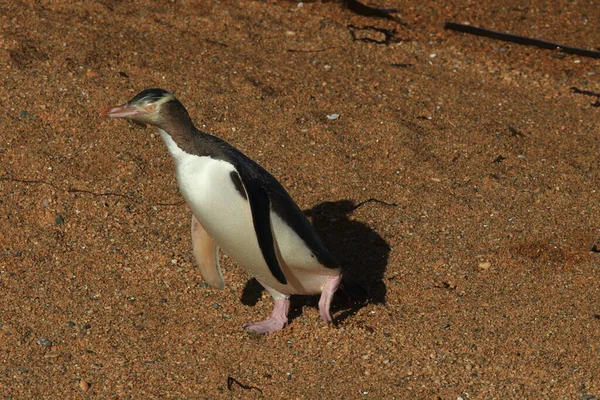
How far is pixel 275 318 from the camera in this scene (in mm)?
3902

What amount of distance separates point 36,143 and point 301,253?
204cm

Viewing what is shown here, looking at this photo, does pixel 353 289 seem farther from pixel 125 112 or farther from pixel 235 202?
pixel 125 112

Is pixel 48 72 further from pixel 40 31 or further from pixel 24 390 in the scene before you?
pixel 24 390

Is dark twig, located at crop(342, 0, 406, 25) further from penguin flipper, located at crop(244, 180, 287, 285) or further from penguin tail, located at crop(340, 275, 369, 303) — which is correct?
penguin flipper, located at crop(244, 180, 287, 285)

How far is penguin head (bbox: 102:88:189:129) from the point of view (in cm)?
349

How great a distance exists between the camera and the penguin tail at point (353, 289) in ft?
12.9

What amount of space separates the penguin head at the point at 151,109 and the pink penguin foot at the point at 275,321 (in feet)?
3.10

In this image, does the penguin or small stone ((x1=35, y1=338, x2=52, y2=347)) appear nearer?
the penguin

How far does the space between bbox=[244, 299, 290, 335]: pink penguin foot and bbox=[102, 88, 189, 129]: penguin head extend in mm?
946

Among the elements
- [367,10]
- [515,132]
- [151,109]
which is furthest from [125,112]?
[367,10]

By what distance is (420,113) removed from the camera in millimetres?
5613

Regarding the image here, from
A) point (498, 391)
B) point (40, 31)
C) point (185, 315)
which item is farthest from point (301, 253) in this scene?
point (40, 31)

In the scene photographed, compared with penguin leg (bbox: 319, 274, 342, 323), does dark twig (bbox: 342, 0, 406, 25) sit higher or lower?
lower

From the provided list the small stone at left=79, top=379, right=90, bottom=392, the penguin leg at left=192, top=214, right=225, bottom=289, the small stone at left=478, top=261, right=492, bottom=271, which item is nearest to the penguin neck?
the penguin leg at left=192, top=214, right=225, bottom=289
